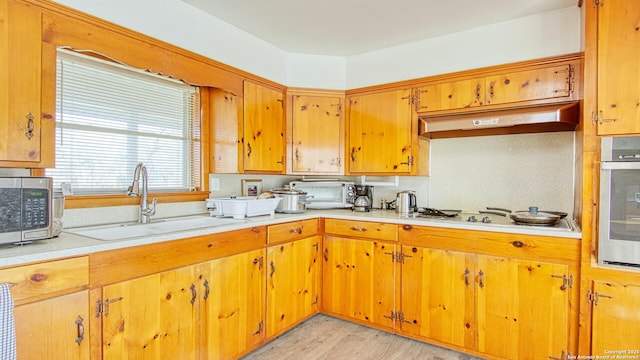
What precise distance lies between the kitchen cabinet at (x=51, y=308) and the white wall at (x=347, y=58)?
1289 mm

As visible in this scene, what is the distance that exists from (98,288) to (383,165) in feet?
7.22

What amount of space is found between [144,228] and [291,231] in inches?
39.5

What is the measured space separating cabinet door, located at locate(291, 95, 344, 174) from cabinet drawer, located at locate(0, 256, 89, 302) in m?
1.88

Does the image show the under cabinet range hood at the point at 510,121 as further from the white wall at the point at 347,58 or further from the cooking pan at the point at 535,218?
the cooking pan at the point at 535,218

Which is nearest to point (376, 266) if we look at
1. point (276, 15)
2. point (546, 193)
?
point (546, 193)

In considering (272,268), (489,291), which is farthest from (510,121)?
(272,268)

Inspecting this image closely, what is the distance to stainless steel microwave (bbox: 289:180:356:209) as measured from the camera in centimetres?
321

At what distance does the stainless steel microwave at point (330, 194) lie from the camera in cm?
321

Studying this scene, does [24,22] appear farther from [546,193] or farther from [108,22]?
[546,193]

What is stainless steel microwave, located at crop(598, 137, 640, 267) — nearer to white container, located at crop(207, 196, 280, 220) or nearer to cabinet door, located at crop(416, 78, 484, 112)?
cabinet door, located at crop(416, 78, 484, 112)

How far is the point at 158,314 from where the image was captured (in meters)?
1.69

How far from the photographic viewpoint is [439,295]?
2357 millimetres

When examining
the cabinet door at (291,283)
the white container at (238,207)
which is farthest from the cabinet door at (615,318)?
the white container at (238,207)

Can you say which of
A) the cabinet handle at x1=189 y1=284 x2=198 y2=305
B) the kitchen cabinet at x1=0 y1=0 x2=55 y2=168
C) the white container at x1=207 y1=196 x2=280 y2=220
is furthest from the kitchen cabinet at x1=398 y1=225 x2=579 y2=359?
the kitchen cabinet at x1=0 y1=0 x2=55 y2=168
